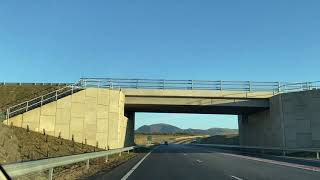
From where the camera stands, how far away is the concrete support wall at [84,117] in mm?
41144

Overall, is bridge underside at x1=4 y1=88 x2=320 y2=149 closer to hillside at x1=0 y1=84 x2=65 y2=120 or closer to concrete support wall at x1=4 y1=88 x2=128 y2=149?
concrete support wall at x1=4 y1=88 x2=128 y2=149

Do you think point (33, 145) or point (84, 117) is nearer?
point (33, 145)

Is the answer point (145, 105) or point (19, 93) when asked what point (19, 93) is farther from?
point (145, 105)

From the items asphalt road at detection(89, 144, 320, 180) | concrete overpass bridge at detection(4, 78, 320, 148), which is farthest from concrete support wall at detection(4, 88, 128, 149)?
asphalt road at detection(89, 144, 320, 180)

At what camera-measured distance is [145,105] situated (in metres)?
48.8

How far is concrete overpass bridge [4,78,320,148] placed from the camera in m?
41.8

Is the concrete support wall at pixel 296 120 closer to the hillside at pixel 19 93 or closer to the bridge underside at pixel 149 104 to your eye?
the bridge underside at pixel 149 104

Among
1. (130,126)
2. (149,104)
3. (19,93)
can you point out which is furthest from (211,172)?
(130,126)

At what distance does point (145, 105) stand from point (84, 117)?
8304 mm

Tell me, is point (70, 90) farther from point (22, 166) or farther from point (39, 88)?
point (22, 166)

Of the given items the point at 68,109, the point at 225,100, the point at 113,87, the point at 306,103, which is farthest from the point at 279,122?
the point at 68,109

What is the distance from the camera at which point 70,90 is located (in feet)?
144

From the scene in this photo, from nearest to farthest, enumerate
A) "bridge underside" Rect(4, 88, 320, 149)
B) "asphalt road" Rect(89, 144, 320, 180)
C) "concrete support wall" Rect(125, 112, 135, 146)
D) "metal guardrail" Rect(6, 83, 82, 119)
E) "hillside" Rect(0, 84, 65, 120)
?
"asphalt road" Rect(89, 144, 320, 180), "metal guardrail" Rect(6, 83, 82, 119), "bridge underside" Rect(4, 88, 320, 149), "hillside" Rect(0, 84, 65, 120), "concrete support wall" Rect(125, 112, 135, 146)

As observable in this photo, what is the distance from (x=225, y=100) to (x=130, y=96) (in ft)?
33.2
